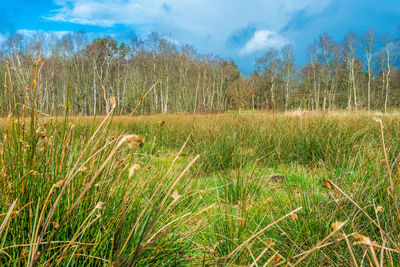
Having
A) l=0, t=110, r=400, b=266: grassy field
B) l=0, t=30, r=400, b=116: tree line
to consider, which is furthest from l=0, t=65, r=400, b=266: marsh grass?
l=0, t=30, r=400, b=116: tree line

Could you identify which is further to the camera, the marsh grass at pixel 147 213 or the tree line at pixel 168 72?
the tree line at pixel 168 72

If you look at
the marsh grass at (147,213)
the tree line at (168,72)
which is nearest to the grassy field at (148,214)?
the marsh grass at (147,213)

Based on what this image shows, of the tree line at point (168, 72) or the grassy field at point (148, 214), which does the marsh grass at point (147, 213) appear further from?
the tree line at point (168, 72)

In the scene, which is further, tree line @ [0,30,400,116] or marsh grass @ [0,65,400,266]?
tree line @ [0,30,400,116]

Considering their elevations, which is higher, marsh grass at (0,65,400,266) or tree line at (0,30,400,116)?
tree line at (0,30,400,116)

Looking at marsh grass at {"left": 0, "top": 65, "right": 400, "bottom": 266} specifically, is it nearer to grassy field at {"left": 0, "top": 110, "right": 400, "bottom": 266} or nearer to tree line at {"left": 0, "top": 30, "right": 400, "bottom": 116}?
grassy field at {"left": 0, "top": 110, "right": 400, "bottom": 266}

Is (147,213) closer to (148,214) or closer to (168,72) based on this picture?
(148,214)

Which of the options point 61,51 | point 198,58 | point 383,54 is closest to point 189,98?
point 198,58

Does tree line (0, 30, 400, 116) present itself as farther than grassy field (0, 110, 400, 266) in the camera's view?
Yes

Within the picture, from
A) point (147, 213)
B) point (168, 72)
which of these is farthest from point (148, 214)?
point (168, 72)

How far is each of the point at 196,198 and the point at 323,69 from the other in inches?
1419

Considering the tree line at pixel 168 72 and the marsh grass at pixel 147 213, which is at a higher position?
the tree line at pixel 168 72

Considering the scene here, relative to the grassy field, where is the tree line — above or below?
above

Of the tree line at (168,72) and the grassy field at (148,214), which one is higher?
the tree line at (168,72)
